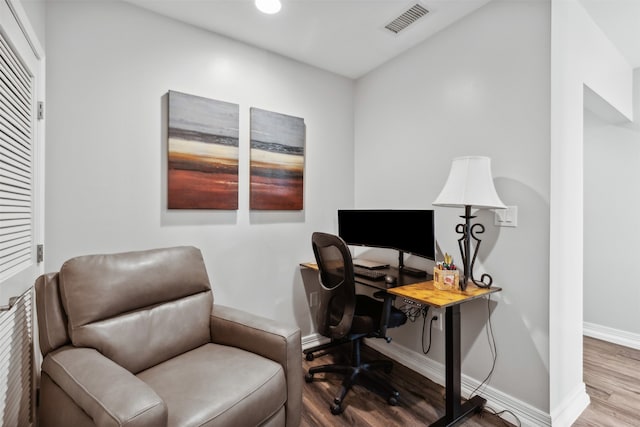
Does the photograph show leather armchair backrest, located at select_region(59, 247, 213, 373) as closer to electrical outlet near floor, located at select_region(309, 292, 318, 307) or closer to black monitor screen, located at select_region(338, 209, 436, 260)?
electrical outlet near floor, located at select_region(309, 292, 318, 307)

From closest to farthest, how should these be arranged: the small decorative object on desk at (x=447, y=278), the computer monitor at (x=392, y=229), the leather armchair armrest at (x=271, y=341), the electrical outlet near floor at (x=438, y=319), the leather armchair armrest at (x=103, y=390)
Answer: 1. the leather armchair armrest at (x=103, y=390)
2. the leather armchair armrest at (x=271, y=341)
3. the small decorative object on desk at (x=447, y=278)
4. the computer monitor at (x=392, y=229)
5. the electrical outlet near floor at (x=438, y=319)

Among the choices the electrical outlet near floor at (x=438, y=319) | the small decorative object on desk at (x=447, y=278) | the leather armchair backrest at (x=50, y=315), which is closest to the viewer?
the leather armchair backrest at (x=50, y=315)

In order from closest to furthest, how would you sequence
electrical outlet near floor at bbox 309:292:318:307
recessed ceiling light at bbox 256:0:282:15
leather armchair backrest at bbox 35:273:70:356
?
leather armchair backrest at bbox 35:273:70:356 → recessed ceiling light at bbox 256:0:282:15 → electrical outlet near floor at bbox 309:292:318:307

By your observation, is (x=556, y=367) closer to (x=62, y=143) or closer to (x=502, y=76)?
(x=502, y=76)

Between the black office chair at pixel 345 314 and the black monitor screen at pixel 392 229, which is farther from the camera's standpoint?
the black monitor screen at pixel 392 229

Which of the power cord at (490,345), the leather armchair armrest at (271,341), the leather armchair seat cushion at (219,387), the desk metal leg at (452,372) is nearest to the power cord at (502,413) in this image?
the power cord at (490,345)

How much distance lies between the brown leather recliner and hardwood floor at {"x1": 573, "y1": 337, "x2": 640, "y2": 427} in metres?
1.86

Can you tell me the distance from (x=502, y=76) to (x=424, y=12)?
67 centimetres

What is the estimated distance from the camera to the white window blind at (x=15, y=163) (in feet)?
4.02

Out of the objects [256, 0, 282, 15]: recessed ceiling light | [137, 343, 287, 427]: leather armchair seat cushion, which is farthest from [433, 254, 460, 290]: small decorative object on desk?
[256, 0, 282, 15]: recessed ceiling light

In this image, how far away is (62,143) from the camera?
1.79 meters

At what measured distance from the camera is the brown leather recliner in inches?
44.0

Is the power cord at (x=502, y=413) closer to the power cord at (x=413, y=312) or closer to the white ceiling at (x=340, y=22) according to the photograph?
the power cord at (x=413, y=312)

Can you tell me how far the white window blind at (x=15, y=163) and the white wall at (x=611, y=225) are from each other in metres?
4.31
